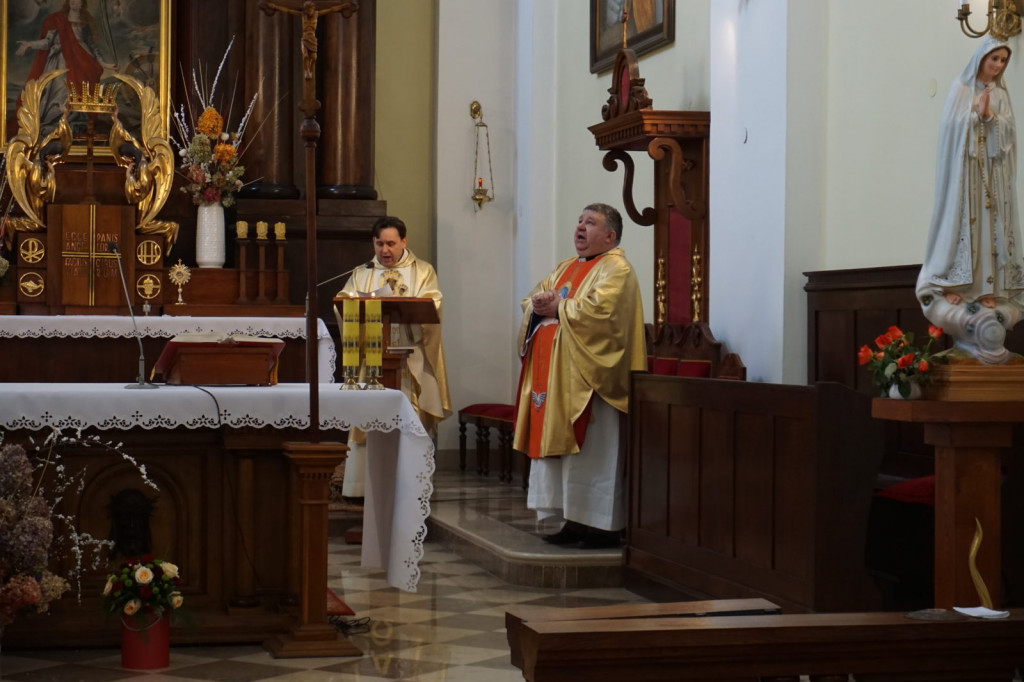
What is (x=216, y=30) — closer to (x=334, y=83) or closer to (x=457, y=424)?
(x=334, y=83)

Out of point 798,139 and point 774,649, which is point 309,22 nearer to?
point 798,139

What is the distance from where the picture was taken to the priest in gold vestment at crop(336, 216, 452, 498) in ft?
29.3

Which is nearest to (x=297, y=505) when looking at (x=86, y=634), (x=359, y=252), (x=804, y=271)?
(x=86, y=634)

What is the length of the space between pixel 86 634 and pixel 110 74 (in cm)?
675

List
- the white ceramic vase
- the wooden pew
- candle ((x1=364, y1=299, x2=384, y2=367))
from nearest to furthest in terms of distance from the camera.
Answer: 1. the wooden pew
2. candle ((x1=364, y1=299, x2=384, y2=367))
3. the white ceramic vase

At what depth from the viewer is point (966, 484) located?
13.7 ft

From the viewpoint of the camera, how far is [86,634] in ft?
17.1

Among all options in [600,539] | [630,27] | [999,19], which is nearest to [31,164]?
[630,27]

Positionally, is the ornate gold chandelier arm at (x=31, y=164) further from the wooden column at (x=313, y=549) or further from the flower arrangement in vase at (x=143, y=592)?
the flower arrangement in vase at (x=143, y=592)

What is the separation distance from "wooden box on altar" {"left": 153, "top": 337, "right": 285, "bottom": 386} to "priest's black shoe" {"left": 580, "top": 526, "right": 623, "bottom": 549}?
233 centimetres

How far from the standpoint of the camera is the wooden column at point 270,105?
35.5 ft

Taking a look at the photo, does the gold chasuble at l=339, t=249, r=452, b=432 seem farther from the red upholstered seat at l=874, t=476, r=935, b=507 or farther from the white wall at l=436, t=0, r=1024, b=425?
the red upholstered seat at l=874, t=476, r=935, b=507

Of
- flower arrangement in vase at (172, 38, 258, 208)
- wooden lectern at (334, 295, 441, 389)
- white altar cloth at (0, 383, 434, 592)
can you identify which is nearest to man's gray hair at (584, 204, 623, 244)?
wooden lectern at (334, 295, 441, 389)

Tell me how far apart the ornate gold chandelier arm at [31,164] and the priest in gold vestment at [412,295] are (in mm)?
2330
